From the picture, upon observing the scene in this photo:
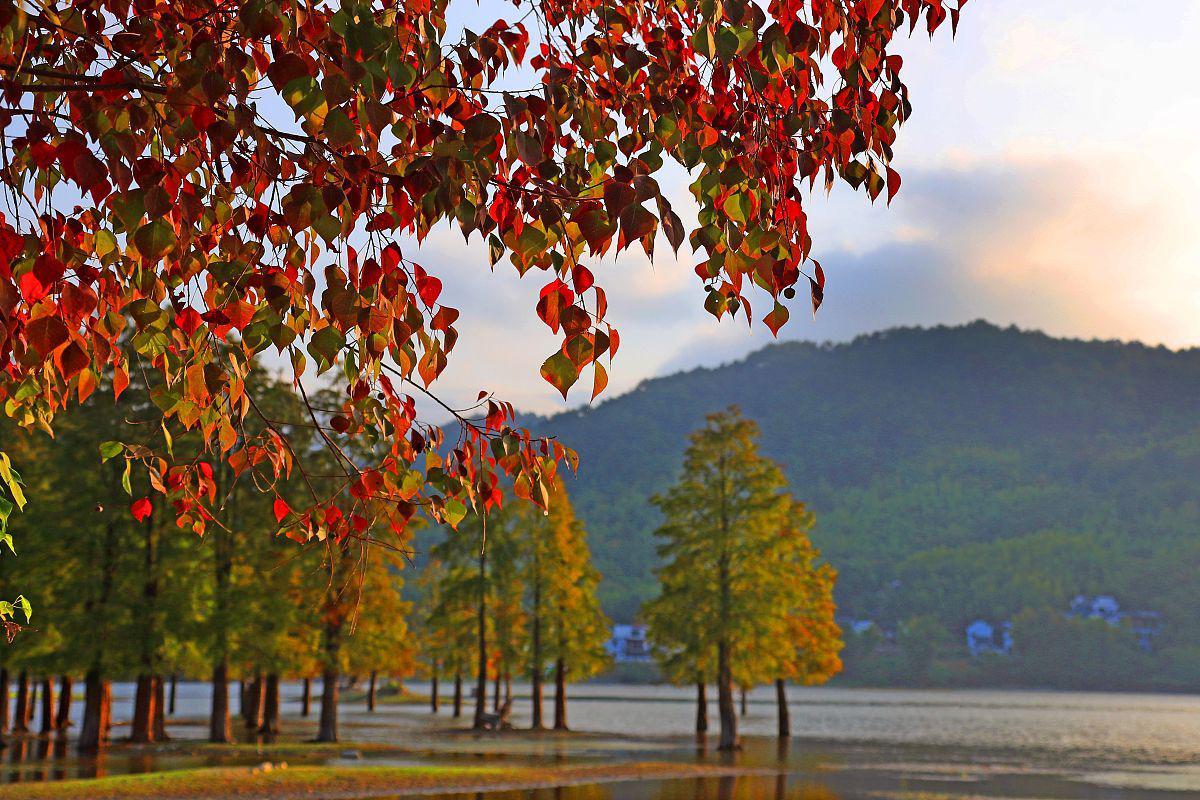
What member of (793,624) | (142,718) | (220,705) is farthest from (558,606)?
(142,718)

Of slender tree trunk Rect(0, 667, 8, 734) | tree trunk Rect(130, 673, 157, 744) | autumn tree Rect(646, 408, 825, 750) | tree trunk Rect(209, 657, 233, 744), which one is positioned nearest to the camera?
tree trunk Rect(130, 673, 157, 744)

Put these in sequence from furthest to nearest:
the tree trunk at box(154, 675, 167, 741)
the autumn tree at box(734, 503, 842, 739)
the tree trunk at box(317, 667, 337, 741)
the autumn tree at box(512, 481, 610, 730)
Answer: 1. the autumn tree at box(512, 481, 610, 730)
2. the autumn tree at box(734, 503, 842, 739)
3. the tree trunk at box(154, 675, 167, 741)
4. the tree trunk at box(317, 667, 337, 741)

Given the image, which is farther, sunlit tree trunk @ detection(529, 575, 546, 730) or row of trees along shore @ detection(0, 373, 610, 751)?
sunlit tree trunk @ detection(529, 575, 546, 730)

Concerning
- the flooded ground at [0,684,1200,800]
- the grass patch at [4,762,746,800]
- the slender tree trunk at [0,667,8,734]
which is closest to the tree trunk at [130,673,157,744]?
the flooded ground at [0,684,1200,800]

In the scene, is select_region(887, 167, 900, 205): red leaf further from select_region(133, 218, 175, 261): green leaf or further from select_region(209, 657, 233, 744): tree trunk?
select_region(209, 657, 233, 744): tree trunk

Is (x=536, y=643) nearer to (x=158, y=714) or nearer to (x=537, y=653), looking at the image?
(x=537, y=653)

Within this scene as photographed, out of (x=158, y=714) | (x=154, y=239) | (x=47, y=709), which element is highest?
(x=154, y=239)

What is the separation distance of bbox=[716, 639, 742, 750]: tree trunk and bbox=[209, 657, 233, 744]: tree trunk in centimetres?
1639

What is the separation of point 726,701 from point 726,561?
5.09m

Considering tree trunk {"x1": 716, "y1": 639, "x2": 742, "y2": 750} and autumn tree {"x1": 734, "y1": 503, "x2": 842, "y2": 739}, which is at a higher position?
autumn tree {"x1": 734, "y1": 503, "x2": 842, "y2": 739}

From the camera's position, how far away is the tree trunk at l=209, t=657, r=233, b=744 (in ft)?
123

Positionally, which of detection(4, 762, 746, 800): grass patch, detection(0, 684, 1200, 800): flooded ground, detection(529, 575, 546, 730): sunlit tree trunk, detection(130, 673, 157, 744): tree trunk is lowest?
detection(0, 684, 1200, 800): flooded ground

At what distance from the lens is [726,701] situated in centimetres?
4297

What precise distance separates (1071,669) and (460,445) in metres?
211
